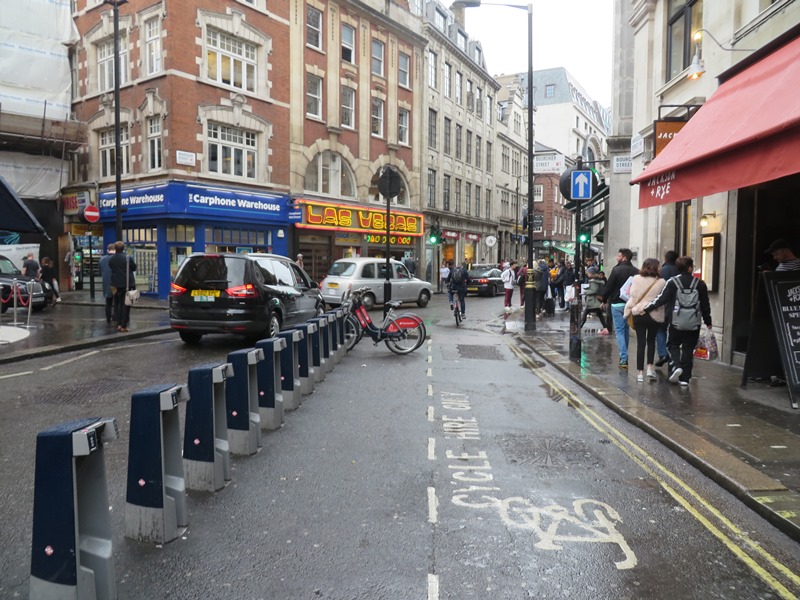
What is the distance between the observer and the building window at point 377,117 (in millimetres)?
33000

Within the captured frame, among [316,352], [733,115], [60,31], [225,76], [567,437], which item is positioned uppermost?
[60,31]

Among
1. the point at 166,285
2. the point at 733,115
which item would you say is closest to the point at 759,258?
the point at 733,115

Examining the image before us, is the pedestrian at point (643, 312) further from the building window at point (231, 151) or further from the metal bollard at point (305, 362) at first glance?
the building window at point (231, 151)

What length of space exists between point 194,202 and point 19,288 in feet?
24.7

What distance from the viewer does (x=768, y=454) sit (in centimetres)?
514

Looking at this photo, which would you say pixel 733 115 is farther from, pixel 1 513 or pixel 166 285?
pixel 166 285

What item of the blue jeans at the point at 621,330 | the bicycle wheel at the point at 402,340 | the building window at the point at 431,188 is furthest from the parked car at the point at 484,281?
the blue jeans at the point at 621,330

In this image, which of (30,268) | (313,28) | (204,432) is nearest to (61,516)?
(204,432)

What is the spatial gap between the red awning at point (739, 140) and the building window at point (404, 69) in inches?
1094

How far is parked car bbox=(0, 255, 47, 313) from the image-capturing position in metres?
16.0

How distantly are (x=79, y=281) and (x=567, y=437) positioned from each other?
25377 mm

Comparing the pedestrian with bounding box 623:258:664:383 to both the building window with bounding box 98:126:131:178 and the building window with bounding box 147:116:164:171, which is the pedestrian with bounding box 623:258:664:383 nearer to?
the building window with bounding box 147:116:164:171

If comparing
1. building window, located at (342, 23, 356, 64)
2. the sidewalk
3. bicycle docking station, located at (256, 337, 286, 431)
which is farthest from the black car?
building window, located at (342, 23, 356, 64)

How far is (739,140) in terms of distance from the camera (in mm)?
6340
